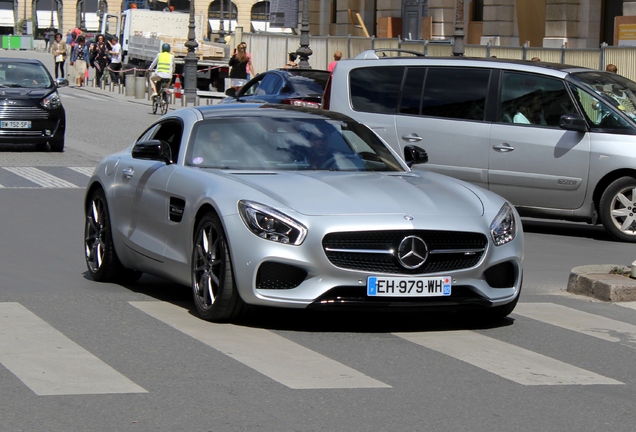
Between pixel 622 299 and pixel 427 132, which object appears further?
pixel 427 132

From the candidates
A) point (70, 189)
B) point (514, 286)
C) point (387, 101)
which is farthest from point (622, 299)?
point (70, 189)

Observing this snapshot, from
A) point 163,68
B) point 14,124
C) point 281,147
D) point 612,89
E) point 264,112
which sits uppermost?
point 612,89

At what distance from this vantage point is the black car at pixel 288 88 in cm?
2248

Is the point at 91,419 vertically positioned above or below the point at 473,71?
below

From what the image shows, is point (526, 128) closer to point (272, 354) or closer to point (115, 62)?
point (272, 354)

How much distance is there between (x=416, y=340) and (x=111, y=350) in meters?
1.78

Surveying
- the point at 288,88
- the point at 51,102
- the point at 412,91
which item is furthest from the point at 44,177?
the point at 412,91

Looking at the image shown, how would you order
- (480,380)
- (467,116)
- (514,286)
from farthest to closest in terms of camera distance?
(467,116), (514,286), (480,380)

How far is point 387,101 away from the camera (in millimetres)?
15211

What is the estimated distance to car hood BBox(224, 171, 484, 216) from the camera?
7695mm

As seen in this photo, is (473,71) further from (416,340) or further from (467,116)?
(416,340)

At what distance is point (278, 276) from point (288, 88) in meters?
15.3

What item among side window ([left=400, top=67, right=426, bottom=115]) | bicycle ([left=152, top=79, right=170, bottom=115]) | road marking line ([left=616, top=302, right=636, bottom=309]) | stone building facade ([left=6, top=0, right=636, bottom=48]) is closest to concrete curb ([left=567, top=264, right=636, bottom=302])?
road marking line ([left=616, top=302, right=636, bottom=309])

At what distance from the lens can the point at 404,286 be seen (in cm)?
757
